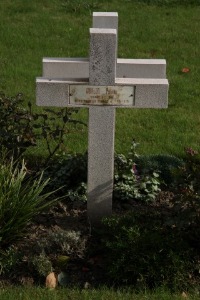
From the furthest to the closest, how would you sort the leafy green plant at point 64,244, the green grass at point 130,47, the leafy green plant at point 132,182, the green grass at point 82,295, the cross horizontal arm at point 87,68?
the green grass at point 130,47
the leafy green plant at point 132,182
the cross horizontal arm at point 87,68
the leafy green plant at point 64,244
the green grass at point 82,295

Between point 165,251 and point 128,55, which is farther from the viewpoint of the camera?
point 128,55

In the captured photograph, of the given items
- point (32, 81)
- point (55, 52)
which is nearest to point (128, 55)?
point (55, 52)

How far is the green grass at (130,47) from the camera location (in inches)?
269

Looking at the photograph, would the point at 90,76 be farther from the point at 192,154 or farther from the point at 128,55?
the point at 128,55

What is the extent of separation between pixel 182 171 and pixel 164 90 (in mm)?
524

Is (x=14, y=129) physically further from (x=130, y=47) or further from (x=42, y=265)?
(x=130, y=47)

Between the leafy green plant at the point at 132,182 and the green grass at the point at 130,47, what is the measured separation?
0.81m

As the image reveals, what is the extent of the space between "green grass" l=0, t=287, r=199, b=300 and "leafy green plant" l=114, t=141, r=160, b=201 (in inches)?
44.7

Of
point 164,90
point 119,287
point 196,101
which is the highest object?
point 164,90

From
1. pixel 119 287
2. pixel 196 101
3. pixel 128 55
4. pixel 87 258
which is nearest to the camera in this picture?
pixel 119 287

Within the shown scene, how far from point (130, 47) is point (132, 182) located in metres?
4.05

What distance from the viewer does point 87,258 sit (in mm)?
4805

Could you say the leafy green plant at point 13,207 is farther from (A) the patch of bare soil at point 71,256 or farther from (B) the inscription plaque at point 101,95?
(B) the inscription plaque at point 101,95

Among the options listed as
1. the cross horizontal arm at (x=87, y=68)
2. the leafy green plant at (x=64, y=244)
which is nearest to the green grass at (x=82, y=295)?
the leafy green plant at (x=64, y=244)
